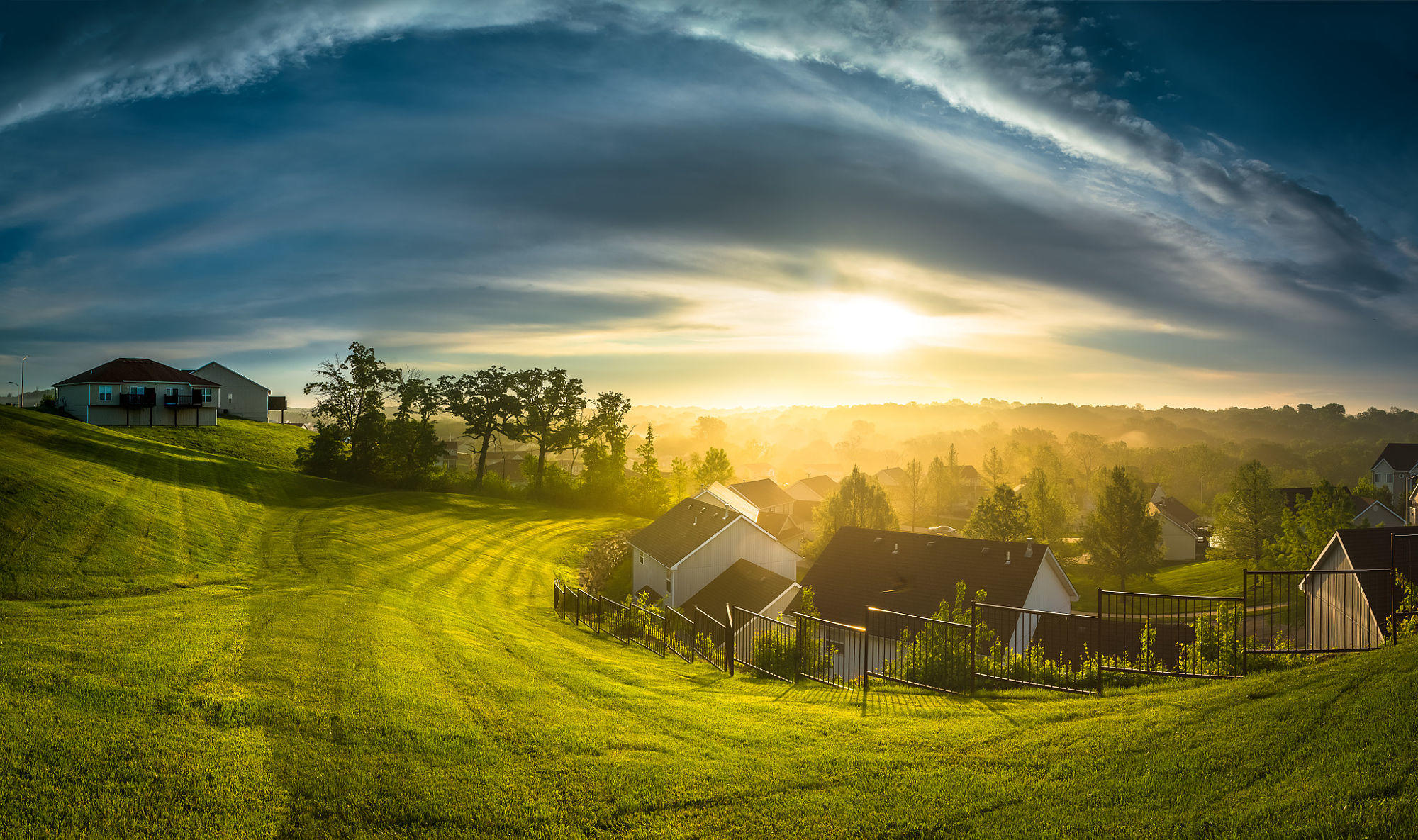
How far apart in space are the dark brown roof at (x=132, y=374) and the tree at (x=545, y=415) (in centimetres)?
2862

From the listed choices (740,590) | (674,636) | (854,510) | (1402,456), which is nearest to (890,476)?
(854,510)

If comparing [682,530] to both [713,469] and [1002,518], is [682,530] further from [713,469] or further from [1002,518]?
[713,469]

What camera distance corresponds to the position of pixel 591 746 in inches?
301

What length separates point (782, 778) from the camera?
22.4 feet

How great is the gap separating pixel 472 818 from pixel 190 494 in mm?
33990

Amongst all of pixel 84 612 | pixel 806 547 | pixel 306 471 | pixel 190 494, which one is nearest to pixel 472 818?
pixel 84 612

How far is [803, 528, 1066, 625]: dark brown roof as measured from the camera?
29.8 m

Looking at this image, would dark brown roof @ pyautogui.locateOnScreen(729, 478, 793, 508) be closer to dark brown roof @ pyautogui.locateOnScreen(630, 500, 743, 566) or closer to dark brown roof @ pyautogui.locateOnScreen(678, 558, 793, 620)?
dark brown roof @ pyautogui.locateOnScreen(630, 500, 743, 566)

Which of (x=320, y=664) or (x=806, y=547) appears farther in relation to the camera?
(x=806, y=547)

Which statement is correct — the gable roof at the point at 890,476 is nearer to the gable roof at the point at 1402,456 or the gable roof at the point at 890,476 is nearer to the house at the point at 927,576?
the gable roof at the point at 1402,456

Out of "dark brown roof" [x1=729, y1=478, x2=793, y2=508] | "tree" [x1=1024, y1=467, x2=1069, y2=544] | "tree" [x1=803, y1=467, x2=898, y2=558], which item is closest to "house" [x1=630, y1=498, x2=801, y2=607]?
"tree" [x1=803, y1=467, x2=898, y2=558]

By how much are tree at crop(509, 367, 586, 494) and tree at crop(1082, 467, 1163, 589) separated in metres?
50.4

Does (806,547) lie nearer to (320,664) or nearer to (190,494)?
(190,494)

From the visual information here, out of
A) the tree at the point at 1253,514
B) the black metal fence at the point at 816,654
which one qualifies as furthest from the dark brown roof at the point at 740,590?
the tree at the point at 1253,514
